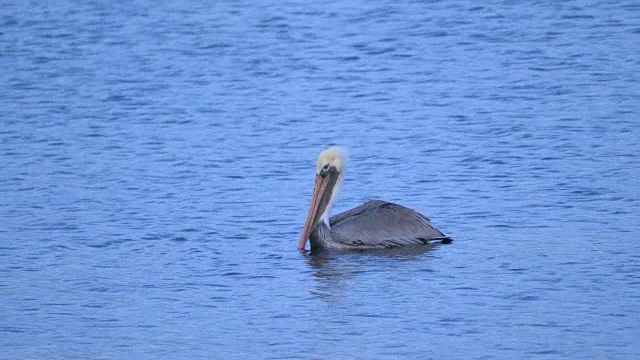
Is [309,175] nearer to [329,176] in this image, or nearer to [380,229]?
[329,176]

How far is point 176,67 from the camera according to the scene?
13.2 metres

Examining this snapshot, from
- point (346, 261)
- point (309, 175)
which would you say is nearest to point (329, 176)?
point (346, 261)

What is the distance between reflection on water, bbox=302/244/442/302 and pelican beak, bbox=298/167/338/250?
0.43ft

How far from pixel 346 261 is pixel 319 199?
23.1 inches

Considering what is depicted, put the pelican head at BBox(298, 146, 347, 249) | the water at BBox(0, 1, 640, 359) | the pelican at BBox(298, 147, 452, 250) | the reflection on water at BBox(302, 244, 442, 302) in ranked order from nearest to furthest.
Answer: the water at BBox(0, 1, 640, 359) < the reflection on water at BBox(302, 244, 442, 302) < the pelican at BBox(298, 147, 452, 250) < the pelican head at BBox(298, 146, 347, 249)

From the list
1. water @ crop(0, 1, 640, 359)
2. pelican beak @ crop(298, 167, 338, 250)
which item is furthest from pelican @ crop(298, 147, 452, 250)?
water @ crop(0, 1, 640, 359)

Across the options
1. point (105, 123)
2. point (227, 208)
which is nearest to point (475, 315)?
point (227, 208)

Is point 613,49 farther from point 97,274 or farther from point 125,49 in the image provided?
point 97,274

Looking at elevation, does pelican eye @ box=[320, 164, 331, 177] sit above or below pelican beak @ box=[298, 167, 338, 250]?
above

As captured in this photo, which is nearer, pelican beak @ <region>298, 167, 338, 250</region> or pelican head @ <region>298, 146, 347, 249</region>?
pelican beak @ <region>298, 167, 338, 250</region>

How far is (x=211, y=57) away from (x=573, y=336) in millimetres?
8022

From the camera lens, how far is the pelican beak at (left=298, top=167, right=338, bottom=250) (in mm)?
Answer: 8094

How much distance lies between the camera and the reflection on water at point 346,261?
23.7 feet

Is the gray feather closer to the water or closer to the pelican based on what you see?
the pelican
